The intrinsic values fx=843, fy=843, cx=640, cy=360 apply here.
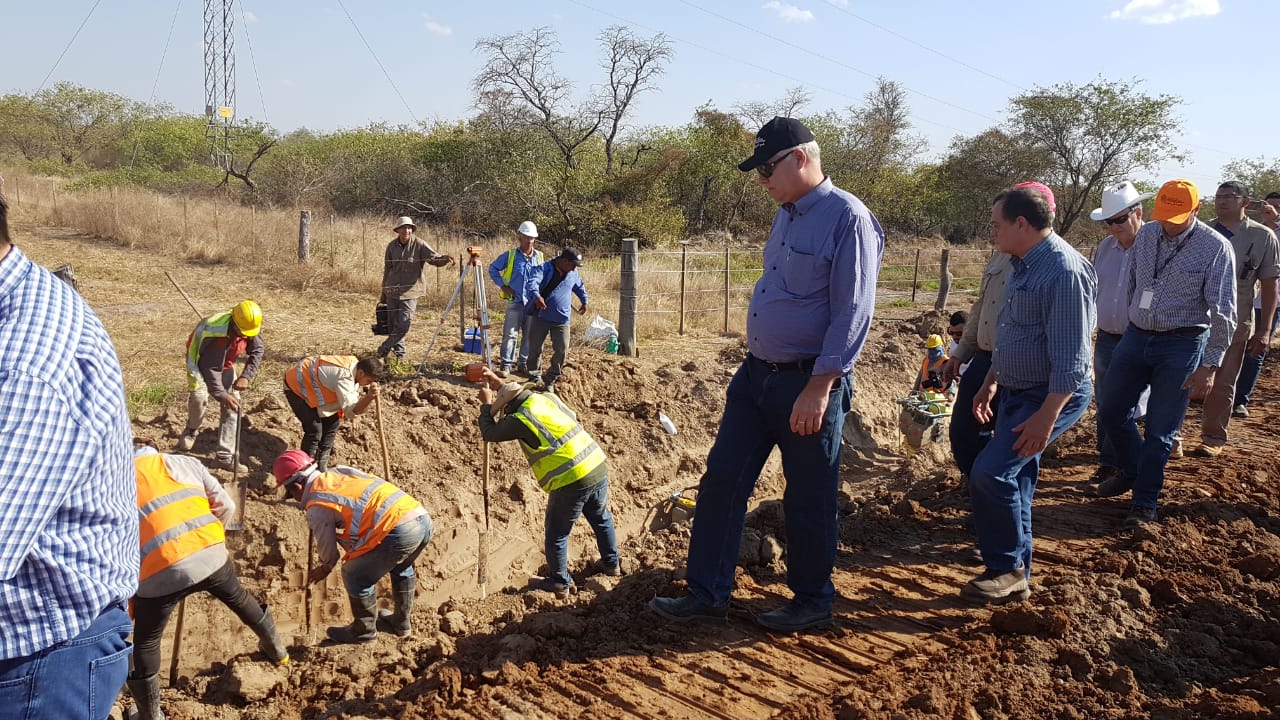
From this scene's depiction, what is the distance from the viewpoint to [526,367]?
9.80m

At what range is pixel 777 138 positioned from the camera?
325cm

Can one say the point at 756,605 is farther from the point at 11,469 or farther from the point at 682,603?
the point at 11,469

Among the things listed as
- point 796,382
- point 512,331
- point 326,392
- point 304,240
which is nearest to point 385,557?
point 326,392

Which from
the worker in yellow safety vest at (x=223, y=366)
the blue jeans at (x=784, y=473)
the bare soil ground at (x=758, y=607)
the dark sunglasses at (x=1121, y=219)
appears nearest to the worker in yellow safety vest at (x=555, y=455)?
the bare soil ground at (x=758, y=607)

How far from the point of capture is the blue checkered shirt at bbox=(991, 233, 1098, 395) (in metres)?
3.65

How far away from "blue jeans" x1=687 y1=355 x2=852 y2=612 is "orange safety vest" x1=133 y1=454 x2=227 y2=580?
2400mm

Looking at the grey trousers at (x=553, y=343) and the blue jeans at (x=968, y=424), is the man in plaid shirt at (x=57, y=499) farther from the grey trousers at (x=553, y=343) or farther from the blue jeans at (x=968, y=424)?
the grey trousers at (x=553, y=343)

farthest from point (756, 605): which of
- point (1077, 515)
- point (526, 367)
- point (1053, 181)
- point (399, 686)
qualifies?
point (1053, 181)

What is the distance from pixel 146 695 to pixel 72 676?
9.64ft

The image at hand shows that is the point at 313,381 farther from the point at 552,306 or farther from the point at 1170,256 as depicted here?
the point at 1170,256

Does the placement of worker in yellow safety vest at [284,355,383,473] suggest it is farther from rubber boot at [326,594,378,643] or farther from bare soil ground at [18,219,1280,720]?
rubber boot at [326,594,378,643]

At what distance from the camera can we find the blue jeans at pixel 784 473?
11.0ft

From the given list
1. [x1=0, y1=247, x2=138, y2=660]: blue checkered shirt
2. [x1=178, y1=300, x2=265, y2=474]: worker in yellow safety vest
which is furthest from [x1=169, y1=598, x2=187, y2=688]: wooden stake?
[x1=0, y1=247, x2=138, y2=660]: blue checkered shirt

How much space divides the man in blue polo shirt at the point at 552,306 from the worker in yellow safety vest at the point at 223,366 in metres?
3.16
